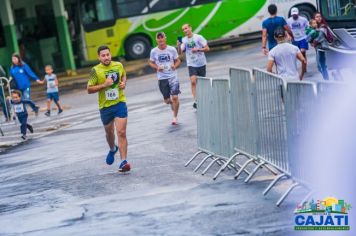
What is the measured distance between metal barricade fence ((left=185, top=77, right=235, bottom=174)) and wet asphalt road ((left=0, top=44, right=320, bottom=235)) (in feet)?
0.97

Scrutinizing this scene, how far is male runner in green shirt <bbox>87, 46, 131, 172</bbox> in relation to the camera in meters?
11.8

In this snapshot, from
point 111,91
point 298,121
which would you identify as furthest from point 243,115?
point 111,91

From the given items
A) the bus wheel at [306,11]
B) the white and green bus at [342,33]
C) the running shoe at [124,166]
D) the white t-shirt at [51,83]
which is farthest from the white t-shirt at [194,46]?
the bus wheel at [306,11]

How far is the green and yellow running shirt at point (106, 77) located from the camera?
464 inches

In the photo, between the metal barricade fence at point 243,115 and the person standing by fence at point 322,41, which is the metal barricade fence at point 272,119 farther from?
the person standing by fence at point 322,41

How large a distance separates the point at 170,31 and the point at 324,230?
88.7 ft

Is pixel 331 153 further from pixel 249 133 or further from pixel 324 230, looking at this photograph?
pixel 249 133

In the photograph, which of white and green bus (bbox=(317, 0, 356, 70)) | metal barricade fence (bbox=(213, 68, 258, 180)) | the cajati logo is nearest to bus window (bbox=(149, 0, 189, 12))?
white and green bus (bbox=(317, 0, 356, 70))

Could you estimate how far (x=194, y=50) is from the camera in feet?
56.0

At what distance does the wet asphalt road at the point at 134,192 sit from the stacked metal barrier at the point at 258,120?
0.32 m

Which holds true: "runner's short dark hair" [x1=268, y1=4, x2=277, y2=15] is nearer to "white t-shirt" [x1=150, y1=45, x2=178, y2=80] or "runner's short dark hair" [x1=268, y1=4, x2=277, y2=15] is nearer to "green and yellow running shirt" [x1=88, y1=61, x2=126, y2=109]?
"white t-shirt" [x1=150, y1=45, x2=178, y2=80]

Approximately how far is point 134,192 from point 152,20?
81.3 ft

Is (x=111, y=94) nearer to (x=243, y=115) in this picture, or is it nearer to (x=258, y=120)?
(x=243, y=115)

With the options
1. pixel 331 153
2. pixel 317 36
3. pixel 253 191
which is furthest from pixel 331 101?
pixel 317 36
